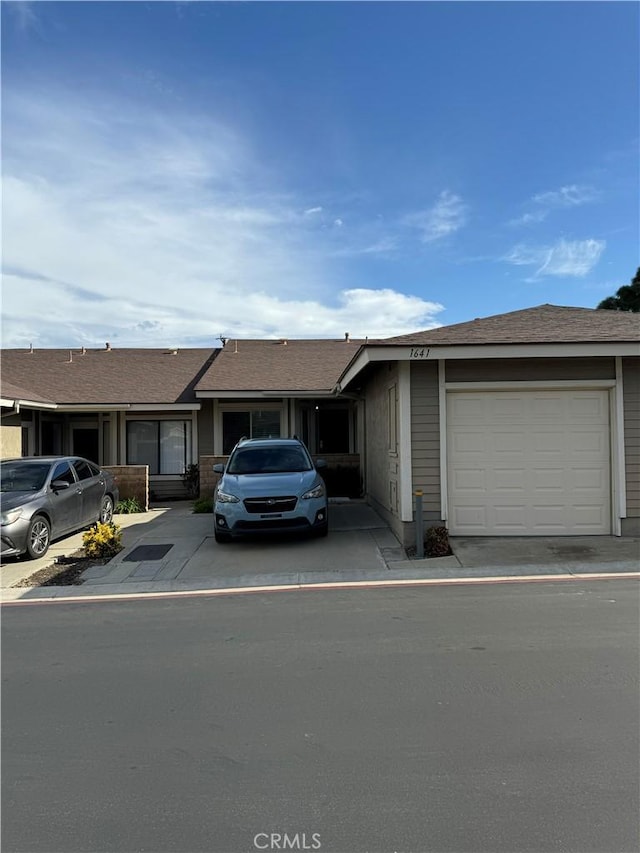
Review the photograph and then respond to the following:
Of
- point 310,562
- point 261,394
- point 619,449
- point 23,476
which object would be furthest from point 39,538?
point 619,449

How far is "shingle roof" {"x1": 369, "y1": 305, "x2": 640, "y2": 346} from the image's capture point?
8789 millimetres

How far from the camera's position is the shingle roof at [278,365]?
16828 mm

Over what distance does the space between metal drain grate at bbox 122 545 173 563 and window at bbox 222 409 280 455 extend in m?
7.95

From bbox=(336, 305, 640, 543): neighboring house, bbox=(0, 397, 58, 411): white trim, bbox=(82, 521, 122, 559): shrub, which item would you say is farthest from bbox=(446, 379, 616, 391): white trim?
bbox=(0, 397, 58, 411): white trim

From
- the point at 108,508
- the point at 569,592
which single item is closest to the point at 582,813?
the point at 569,592

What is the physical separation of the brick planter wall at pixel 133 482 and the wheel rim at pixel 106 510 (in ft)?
8.77

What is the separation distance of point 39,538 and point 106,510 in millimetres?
2844

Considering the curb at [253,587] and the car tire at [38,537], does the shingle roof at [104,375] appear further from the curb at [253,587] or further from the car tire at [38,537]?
the curb at [253,587]

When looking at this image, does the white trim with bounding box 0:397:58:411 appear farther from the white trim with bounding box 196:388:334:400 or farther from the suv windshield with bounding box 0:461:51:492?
the white trim with bounding box 196:388:334:400

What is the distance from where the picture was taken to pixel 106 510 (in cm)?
1212

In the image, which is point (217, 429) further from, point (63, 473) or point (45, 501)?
point (45, 501)

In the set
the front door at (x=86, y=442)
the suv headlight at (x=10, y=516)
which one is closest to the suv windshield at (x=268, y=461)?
the suv headlight at (x=10, y=516)

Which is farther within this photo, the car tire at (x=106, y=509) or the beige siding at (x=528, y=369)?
the car tire at (x=106, y=509)

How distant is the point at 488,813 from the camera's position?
9.31 feet
